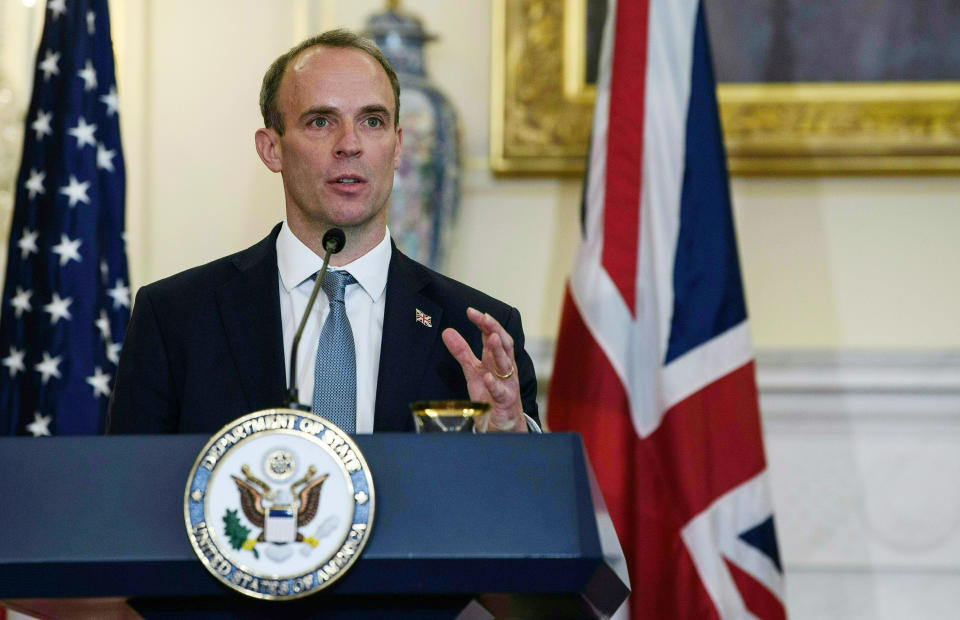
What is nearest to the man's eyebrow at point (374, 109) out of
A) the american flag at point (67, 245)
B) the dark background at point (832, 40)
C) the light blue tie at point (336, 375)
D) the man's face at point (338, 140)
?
the man's face at point (338, 140)

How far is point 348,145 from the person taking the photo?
242 centimetres

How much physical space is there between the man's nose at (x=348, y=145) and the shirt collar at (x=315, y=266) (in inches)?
7.5

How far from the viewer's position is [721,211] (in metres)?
3.81

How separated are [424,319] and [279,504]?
947 millimetres

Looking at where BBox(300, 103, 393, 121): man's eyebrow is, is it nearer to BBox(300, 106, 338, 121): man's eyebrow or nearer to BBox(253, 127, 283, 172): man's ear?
BBox(300, 106, 338, 121): man's eyebrow

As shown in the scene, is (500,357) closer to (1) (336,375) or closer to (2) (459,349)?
(2) (459,349)

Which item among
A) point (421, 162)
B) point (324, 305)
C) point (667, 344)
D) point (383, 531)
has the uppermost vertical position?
point (421, 162)

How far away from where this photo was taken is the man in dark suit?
7.44 ft

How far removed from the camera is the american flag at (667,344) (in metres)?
3.65

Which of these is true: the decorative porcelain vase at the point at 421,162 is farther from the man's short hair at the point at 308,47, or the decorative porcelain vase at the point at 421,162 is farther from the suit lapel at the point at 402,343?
the suit lapel at the point at 402,343

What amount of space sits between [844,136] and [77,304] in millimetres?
2727

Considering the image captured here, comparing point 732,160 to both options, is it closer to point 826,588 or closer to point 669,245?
point 669,245

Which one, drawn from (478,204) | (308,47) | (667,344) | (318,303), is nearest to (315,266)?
(318,303)

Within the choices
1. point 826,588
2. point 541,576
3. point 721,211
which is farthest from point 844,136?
point 541,576
